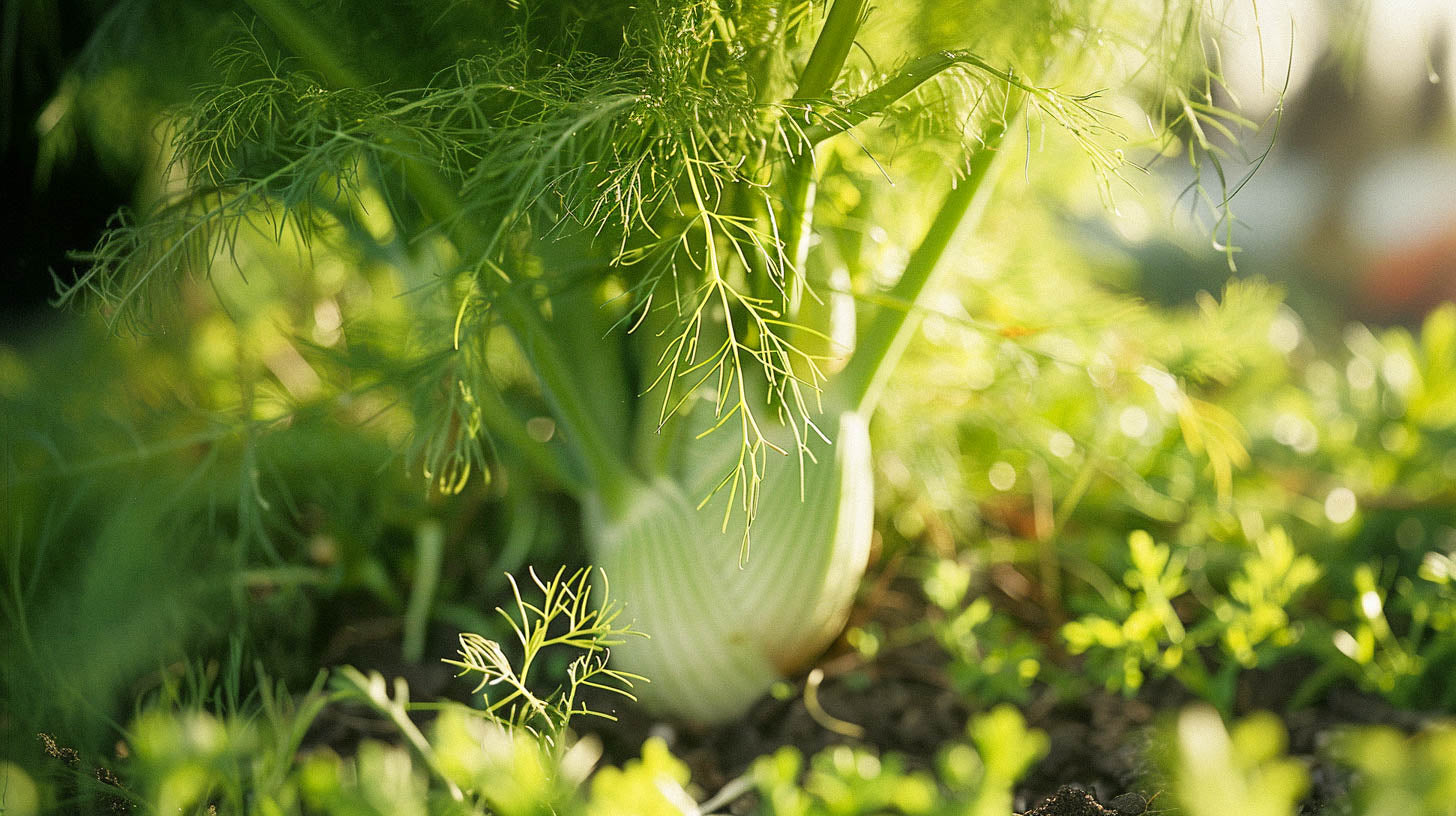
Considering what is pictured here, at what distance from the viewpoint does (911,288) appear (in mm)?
393

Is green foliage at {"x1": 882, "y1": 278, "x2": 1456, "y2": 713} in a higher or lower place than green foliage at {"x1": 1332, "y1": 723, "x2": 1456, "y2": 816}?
lower

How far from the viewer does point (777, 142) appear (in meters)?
0.30

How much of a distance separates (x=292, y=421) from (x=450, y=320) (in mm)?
158

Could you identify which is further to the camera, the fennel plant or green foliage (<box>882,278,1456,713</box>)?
green foliage (<box>882,278,1456,713</box>)

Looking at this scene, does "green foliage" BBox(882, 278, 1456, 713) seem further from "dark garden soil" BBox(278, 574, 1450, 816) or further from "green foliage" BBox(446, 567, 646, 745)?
"green foliage" BBox(446, 567, 646, 745)

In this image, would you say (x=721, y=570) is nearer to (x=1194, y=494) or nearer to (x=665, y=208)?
(x=665, y=208)

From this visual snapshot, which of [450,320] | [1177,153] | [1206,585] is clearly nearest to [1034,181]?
[1177,153]

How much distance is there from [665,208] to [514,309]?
9cm

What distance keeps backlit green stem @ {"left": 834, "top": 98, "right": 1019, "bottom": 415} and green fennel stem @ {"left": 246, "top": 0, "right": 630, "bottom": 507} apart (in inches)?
4.8

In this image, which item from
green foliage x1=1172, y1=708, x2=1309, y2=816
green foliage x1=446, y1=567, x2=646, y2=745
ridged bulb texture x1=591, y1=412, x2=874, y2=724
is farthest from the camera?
ridged bulb texture x1=591, y1=412, x2=874, y2=724

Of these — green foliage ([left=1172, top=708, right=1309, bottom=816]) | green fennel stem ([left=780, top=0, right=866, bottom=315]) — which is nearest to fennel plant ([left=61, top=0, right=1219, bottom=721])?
green fennel stem ([left=780, top=0, right=866, bottom=315])

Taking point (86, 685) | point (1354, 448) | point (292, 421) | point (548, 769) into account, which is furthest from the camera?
point (1354, 448)

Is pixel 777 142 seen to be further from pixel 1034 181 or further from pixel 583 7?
pixel 1034 181

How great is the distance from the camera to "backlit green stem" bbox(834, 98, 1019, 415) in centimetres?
37
